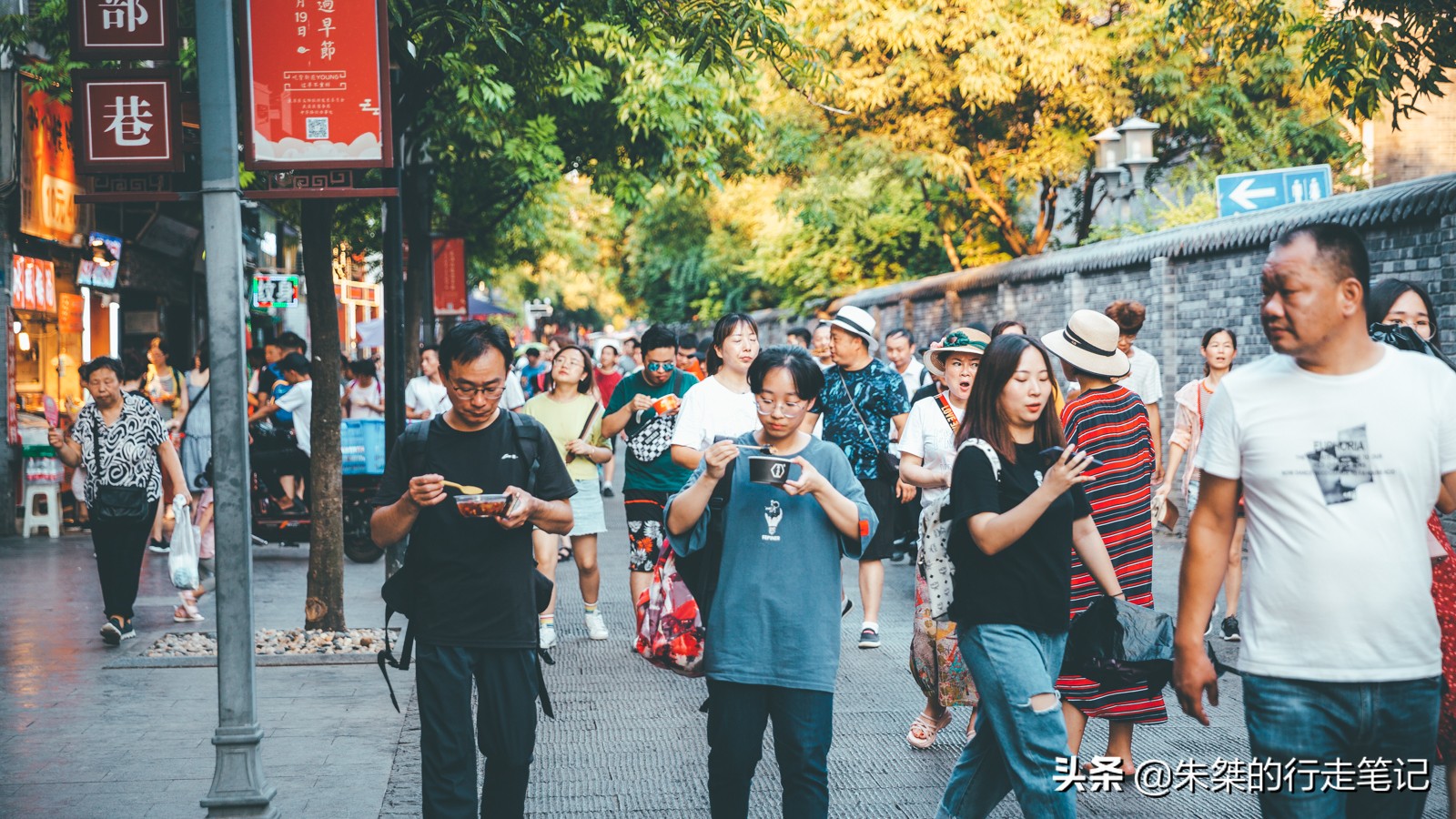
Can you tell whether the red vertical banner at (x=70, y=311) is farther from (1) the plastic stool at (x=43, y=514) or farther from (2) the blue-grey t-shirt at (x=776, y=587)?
(2) the blue-grey t-shirt at (x=776, y=587)

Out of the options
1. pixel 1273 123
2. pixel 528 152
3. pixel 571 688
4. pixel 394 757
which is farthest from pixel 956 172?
pixel 394 757

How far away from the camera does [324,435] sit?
28.0 ft

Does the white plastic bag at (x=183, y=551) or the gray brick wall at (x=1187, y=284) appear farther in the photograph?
the gray brick wall at (x=1187, y=284)

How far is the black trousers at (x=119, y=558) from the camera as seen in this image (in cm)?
875

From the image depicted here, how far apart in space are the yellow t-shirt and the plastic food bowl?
4202mm

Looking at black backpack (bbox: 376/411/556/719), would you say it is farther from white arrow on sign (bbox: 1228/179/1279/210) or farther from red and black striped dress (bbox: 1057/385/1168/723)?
white arrow on sign (bbox: 1228/179/1279/210)

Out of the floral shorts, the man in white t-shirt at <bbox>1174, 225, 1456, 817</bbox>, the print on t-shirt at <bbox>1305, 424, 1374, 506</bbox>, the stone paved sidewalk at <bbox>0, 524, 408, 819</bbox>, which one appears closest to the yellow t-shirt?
the floral shorts

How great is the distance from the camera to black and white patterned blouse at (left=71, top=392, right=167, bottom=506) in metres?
8.70

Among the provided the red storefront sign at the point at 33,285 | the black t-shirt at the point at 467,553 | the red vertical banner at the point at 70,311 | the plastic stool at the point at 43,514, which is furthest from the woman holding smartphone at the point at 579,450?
the red vertical banner at the point at 70,311

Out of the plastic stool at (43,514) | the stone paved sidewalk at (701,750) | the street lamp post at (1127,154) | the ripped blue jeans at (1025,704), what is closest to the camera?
the ripped blue jeans at (1025,704)

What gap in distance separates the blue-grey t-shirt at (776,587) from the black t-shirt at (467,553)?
59 cm

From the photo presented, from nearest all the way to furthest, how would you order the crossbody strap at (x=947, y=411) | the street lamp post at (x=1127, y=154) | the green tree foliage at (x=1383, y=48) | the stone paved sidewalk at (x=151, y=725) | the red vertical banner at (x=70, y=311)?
the stone paved sidewalk at (x=151, y=725) < the crossbody strap at (x=947, y=411) < the green tree foliage at (x=1383, y=48) < the street lamp post at (x=1127, y=154) < the red vertical banner at (x=70, y=311)

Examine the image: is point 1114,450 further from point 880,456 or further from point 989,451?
point 880,456

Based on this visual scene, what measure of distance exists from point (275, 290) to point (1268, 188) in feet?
38.2
